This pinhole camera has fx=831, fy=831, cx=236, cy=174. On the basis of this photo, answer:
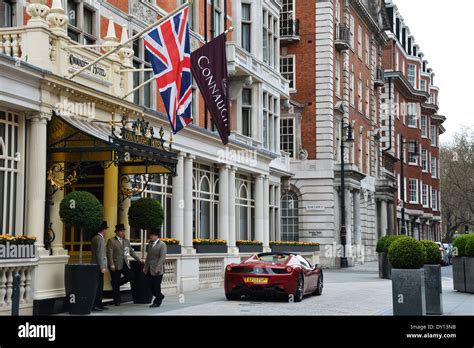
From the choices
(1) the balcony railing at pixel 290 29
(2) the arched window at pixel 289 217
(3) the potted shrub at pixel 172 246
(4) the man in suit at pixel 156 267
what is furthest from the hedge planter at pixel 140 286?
(1) the balcony railing at pixel 290 29

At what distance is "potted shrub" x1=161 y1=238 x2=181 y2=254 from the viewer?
2409cm

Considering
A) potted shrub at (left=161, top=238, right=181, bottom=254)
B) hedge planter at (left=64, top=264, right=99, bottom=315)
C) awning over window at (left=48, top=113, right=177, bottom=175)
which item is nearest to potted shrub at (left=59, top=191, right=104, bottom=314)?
hedge planter at (left=64, top=264, right=99, bottom=315)

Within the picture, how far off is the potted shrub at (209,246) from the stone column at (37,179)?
10.2m

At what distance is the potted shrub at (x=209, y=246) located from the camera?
27297 mm

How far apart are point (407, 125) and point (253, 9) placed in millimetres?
47523

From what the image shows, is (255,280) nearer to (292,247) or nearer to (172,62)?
(172,62)

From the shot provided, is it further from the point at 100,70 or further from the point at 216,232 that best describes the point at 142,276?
the point at 216,232

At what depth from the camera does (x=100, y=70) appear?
20016 millimetres

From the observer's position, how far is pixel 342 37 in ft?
170

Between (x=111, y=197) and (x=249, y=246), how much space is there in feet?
41.4

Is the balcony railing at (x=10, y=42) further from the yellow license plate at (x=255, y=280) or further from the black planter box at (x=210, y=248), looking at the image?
the black planter box at (x=210, y=248)

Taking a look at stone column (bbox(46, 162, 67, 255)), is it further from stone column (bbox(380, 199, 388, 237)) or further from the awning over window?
stone column (bbox(380, 199, 388, 237))

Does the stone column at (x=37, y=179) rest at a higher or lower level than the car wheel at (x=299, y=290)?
higher

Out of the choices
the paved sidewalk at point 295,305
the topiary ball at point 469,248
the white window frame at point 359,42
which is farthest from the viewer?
the white window frame at point 359,42
